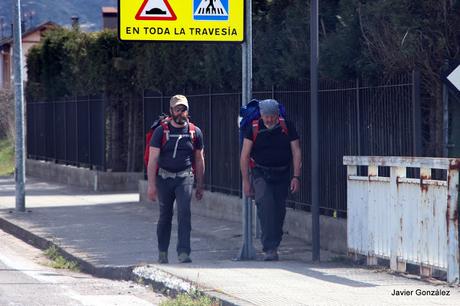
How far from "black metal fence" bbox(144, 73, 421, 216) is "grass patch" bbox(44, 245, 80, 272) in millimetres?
3212

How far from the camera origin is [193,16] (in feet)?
40.0

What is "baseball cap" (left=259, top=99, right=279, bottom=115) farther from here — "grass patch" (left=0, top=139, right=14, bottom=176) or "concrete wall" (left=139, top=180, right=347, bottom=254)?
"grass patch" (left=0, top=139, right=14, bottom=176)

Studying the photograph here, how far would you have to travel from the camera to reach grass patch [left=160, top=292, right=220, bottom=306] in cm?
870

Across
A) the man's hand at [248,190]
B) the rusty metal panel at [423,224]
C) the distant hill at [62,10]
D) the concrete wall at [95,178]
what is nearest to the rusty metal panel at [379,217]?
the rusty metal panel at [423,224]

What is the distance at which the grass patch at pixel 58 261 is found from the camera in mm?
12398

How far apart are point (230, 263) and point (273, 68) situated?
4920mm

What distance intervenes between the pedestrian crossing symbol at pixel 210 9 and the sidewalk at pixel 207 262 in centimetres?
283

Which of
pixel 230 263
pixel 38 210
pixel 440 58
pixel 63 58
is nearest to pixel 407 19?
pixel 440 58

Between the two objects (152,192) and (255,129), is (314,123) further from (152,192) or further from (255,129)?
(152,192)

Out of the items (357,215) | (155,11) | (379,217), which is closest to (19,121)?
(155,11)

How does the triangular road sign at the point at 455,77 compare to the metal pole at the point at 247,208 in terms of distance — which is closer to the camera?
the triangular road sign at the point at 455,77

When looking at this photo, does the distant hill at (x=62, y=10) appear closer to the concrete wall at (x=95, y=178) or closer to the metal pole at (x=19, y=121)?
the concrete wall at (x=95, y=178)

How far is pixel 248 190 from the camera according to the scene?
11.5 meters

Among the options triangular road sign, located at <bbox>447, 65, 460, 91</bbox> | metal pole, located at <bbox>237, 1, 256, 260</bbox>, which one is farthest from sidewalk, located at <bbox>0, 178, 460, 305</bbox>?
triangular road sign, located at <bbox>447, 65, 460, 91</bbox>
